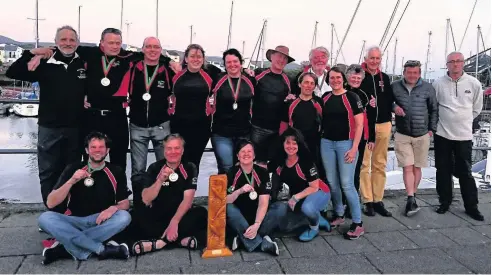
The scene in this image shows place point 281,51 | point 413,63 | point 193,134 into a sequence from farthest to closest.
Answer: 1. point 413,63
2. point 281,51
3. point 193,134

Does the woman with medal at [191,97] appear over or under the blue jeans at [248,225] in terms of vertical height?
over

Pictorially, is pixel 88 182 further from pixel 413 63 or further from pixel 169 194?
pixel 413 63

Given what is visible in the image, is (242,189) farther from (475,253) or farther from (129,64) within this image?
(475,253)

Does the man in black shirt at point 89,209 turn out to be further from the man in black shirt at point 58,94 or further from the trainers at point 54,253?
the man in black shirt at point 58,94

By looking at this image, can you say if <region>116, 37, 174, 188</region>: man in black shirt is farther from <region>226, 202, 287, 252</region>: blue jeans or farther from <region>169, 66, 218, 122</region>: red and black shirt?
<region>226, 202, 287, 252</region>: blue jeans

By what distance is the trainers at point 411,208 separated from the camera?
4.66 m

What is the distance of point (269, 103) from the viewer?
4246mm

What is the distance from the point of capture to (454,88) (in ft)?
15.5

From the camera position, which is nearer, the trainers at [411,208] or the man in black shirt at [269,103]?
the man in black shirt at [269,103]

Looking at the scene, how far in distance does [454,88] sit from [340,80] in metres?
1.67

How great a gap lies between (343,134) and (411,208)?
147cm

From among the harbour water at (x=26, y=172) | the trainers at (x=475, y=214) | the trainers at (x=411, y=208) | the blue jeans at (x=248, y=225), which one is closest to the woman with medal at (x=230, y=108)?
the blue jeans at (x=248, y=225)

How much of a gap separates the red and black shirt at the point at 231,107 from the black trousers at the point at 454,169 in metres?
2.48

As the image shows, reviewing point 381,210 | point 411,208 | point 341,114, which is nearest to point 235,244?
point 341,114
